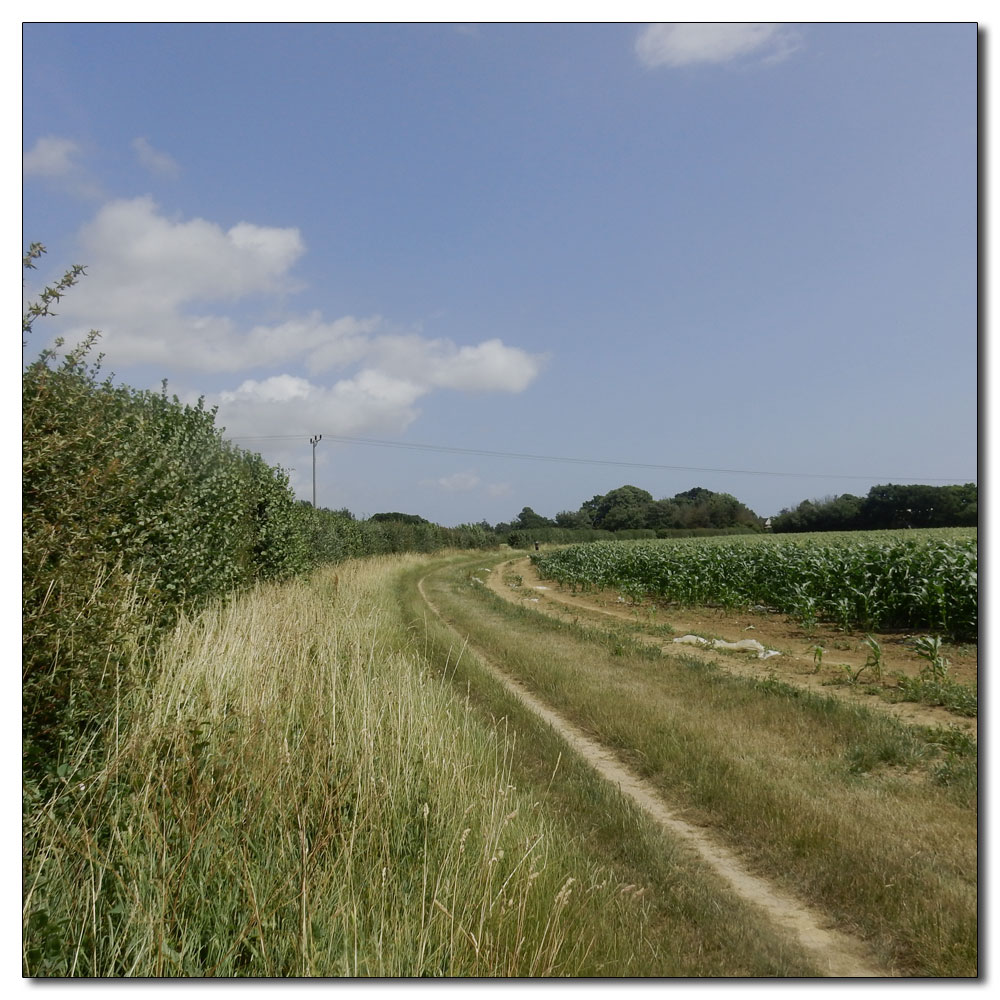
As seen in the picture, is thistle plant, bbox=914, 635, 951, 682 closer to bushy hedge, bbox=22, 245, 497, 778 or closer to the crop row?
the crop row

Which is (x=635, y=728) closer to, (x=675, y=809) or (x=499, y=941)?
(x=675, y=809)

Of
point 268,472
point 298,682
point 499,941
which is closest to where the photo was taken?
point 499,941

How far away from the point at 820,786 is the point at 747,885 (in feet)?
5.10

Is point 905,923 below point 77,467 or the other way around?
below

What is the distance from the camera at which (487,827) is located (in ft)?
12.1

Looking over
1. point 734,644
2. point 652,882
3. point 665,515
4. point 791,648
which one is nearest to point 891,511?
point 652,882

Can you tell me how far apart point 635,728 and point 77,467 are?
571cm

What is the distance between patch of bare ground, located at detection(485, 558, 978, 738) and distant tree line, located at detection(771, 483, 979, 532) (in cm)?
165

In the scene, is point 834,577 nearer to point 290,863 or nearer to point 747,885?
point 747,885

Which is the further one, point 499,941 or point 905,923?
point 905,923

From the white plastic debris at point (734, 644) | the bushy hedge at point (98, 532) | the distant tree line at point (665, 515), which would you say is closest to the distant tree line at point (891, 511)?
the distant tree line at point (665, 515)

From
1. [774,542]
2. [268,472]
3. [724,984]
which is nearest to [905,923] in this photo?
[724,984]

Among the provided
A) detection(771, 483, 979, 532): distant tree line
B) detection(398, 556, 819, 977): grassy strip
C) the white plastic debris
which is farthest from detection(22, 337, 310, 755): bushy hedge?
the white plastic debris

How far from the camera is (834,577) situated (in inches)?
607
